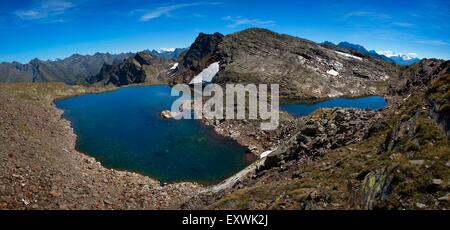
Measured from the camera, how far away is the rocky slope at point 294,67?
132000mm

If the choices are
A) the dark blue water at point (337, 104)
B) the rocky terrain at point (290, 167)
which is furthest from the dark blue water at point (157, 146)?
the dark blue water at point (337, 104)

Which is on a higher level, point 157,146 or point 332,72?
point 332,72

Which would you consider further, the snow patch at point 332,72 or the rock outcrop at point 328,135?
the snow patch at point 332,72

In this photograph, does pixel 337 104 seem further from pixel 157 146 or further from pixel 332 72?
pixel 157 146

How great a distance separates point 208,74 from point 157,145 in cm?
8696

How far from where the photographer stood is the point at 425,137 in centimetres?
1945

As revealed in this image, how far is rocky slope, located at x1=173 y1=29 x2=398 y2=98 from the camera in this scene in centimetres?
13200

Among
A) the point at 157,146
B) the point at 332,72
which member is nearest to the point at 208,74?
the point at 332,72

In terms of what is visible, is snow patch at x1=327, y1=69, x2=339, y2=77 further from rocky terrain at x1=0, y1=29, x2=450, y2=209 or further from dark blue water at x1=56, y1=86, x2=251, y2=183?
dark blue water at x1=56, y1=86, x2=251, y2=183

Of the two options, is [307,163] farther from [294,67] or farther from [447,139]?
[294,67]

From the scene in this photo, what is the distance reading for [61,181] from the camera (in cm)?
3759

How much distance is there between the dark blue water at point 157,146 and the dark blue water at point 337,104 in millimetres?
35855

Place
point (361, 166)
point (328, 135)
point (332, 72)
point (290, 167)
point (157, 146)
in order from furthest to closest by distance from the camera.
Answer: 1. point (332, 72)
2. point (157, 146)
3. point (328, 135)
4. point (290, 167)
5. point (361, 166)

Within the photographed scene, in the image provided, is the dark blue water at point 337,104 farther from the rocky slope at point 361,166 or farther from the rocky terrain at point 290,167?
the rocky slope at point 361,166
